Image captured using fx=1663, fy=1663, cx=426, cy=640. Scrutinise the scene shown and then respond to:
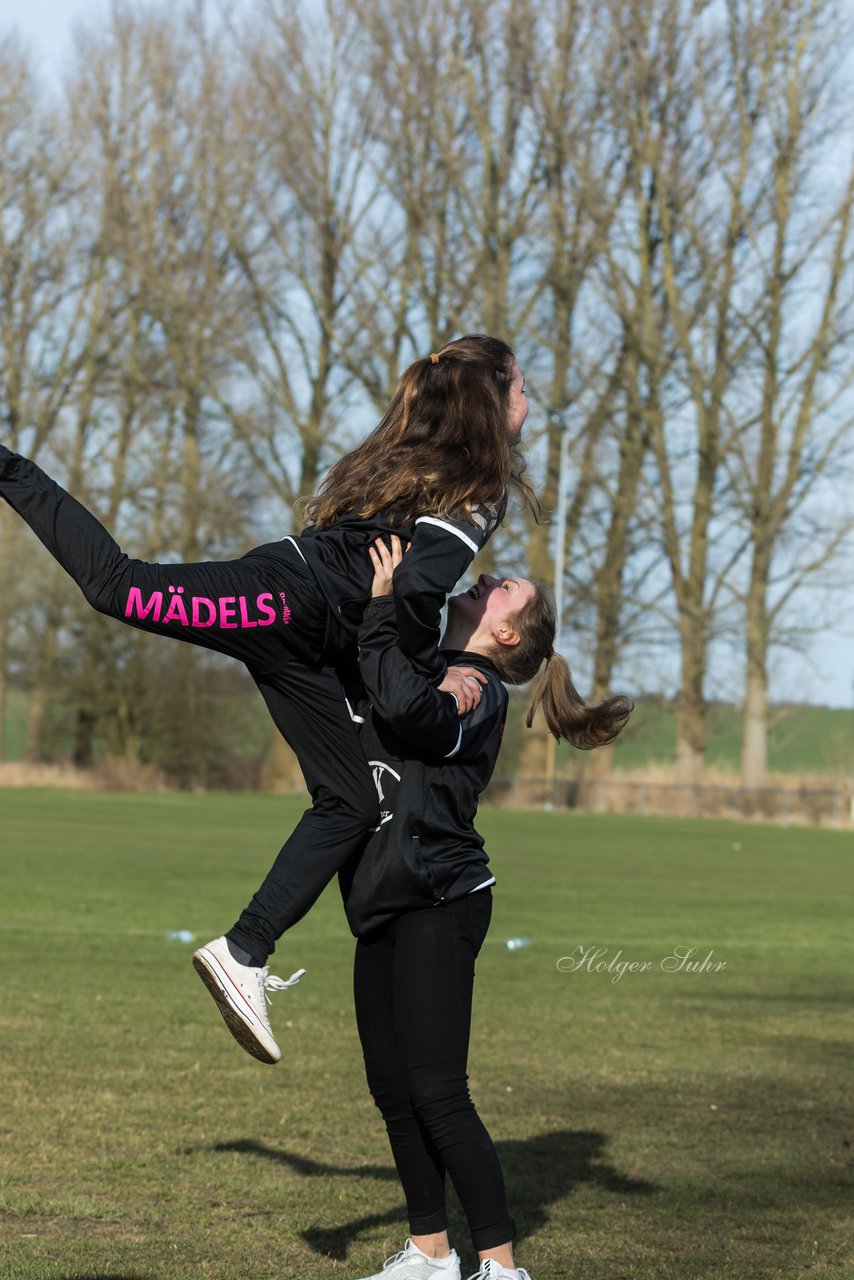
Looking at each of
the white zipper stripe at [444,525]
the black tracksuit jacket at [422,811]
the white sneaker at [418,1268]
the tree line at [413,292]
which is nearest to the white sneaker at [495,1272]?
the white sneaker at [418,1268]

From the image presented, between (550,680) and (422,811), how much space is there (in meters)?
0.62

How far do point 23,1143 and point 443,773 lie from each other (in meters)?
2.90

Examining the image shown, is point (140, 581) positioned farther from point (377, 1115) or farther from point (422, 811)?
point (377, 1115)

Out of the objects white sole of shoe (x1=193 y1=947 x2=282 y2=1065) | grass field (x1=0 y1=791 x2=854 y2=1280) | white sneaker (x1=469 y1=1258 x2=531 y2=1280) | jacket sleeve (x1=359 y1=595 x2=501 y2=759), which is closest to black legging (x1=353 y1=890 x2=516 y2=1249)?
white sneaker (x1=469 y1=1258 x2=531 y2=1280)

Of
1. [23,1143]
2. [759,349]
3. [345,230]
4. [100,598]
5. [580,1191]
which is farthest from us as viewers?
[345,230]

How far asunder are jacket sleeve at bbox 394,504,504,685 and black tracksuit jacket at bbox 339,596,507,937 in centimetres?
9

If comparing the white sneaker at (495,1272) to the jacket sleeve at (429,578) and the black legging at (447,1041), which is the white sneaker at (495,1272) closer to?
the black legging at (447,1041)

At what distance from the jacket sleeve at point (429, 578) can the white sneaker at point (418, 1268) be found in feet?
4.90

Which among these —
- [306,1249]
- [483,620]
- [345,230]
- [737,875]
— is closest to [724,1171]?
[306,1249]

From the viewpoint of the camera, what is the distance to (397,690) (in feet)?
12.3

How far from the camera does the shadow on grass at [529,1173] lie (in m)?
5.10

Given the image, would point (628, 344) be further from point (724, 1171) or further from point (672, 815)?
point (724, 1171)

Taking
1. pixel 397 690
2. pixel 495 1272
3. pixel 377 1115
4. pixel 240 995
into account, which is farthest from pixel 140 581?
pixel 377 1115

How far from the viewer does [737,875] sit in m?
21.8
